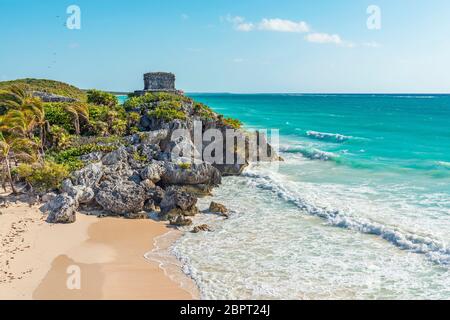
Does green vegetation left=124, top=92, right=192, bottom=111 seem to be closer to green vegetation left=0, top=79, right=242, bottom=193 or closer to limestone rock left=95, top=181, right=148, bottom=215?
green vegetation left=0, top=79, right=242, bottom=193

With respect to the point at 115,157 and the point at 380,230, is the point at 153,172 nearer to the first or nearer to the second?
the point at 115,157

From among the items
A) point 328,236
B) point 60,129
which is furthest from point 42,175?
point 328,236

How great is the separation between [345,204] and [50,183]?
13860 mm

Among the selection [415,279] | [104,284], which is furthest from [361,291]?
[104,284]

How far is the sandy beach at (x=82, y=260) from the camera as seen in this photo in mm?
11938

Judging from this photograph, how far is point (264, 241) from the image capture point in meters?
16.0

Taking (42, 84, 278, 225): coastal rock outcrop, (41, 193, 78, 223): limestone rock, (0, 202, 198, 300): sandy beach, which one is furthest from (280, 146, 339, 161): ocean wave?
(41, 193, 78, 223): limestone rock

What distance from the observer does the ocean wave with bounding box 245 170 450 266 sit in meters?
14.7

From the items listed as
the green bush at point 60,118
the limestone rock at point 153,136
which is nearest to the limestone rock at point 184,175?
the limestone rock at point 153,136

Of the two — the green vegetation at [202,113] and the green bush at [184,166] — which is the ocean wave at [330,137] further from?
the green bush at [184,166]

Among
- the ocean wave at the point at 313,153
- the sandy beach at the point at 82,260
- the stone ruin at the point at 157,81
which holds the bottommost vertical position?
the sandy beach at the point at 82,260

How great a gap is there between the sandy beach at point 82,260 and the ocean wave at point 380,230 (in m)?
6.79

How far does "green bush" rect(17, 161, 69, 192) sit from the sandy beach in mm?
1425
